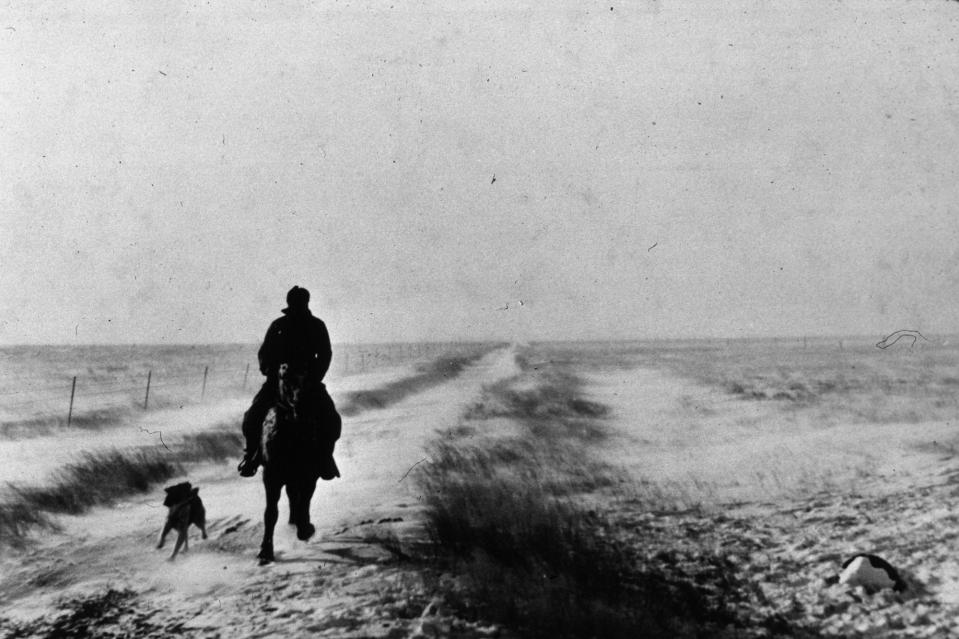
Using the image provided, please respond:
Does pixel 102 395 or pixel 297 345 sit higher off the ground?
pixel 297 345

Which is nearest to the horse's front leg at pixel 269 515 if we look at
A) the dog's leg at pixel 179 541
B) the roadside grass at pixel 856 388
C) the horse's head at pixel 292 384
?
the horse's head at pixel 292 384

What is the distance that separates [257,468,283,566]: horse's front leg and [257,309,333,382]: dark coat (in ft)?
3.67

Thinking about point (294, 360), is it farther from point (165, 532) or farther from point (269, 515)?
point (165, 532)

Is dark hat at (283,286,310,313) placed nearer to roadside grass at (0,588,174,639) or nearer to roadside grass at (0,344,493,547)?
roadside grass at (0,588,174,639)

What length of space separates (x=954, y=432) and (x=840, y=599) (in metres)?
9.40

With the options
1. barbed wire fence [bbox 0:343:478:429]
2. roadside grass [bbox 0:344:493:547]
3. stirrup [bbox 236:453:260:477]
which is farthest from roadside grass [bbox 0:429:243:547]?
barbed wire fence [bbox 0:343:478:429]

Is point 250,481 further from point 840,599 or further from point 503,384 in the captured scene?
point 503,384

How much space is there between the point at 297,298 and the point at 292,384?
0.93 meters

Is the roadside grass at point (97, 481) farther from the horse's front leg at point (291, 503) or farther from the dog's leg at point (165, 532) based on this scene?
the horse's front leg at point (291, 503)

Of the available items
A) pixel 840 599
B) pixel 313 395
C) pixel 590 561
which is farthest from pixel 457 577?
pixel 840 599

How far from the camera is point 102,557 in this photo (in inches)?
277

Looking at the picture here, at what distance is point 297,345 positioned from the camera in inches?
271

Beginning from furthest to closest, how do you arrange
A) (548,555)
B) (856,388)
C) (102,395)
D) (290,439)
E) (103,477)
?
(102,395) → (856,388) → (103,477) → (548,555) → (290,439)

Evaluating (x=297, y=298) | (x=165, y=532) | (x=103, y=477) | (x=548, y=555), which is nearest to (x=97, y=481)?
(x=103, y=477)
